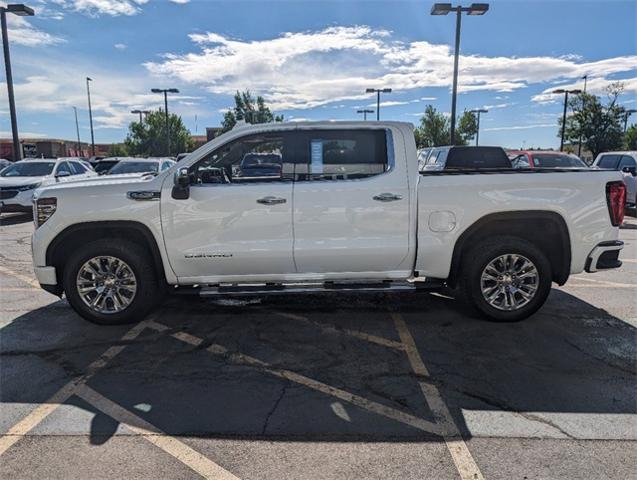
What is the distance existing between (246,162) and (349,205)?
1.27 m

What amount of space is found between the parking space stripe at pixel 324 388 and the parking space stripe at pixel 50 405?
2.19ft

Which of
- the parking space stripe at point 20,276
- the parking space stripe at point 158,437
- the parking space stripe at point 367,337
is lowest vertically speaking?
the parking space stripe at point 20,276

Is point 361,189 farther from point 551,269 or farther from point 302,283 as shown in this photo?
point 551,269

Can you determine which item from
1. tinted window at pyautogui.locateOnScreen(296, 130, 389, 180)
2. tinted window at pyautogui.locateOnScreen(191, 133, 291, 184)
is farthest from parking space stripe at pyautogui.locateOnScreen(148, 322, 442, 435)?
tinted window at pyautogui.locateOnScreen(296, 130, 389, 180)

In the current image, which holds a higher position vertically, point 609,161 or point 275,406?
point 609,161

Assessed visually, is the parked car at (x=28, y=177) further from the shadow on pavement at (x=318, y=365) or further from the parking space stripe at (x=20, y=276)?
the shadow on pavement at (x=318, y=365)

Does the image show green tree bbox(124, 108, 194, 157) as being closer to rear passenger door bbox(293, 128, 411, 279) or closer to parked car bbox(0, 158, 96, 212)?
parked car bbox(0, 158, 96, 212)

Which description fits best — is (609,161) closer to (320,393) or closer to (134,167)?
(134,167)

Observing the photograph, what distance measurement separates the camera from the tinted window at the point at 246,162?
491cm

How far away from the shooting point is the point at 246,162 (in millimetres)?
5246

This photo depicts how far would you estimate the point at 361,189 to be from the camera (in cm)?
475

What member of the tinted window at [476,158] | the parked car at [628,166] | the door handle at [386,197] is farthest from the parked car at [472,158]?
the door handle at [386,197]

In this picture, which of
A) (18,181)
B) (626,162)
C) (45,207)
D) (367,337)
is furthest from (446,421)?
(626,162)

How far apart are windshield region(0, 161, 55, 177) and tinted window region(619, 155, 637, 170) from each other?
17.2 metres
